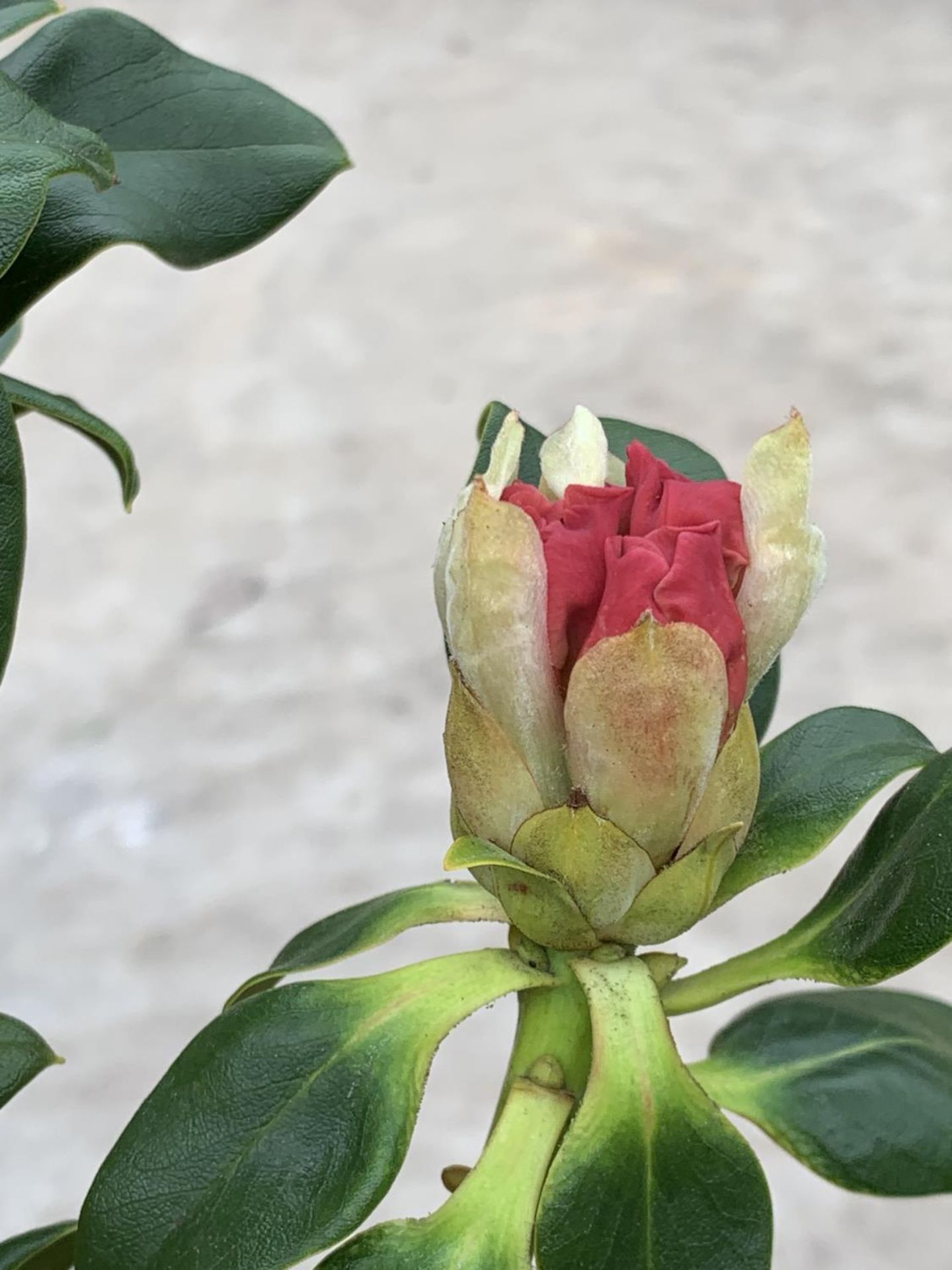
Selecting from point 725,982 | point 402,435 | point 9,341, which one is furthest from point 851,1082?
Result: point 402,435

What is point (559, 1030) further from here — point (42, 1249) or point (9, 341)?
point (9, 341)

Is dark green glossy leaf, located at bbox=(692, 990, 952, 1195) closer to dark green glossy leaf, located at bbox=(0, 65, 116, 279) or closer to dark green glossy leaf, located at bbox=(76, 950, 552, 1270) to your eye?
dark green glossy leaf, located at bbox=(76, 950, 552, 1270)

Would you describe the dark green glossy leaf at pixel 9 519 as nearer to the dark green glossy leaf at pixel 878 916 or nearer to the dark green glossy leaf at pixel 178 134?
the dark green glossy leaf at pixel 178 134

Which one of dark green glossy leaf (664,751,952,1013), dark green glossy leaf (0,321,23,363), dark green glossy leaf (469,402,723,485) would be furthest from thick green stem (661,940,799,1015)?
dark green glossy leaf (0,321,23,363)

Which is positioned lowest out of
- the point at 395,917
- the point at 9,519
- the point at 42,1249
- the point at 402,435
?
the point at 42,1249

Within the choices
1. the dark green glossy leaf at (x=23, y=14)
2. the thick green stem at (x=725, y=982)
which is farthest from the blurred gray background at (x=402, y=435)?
the dark green glossy leaf at (x=23, y=14)
